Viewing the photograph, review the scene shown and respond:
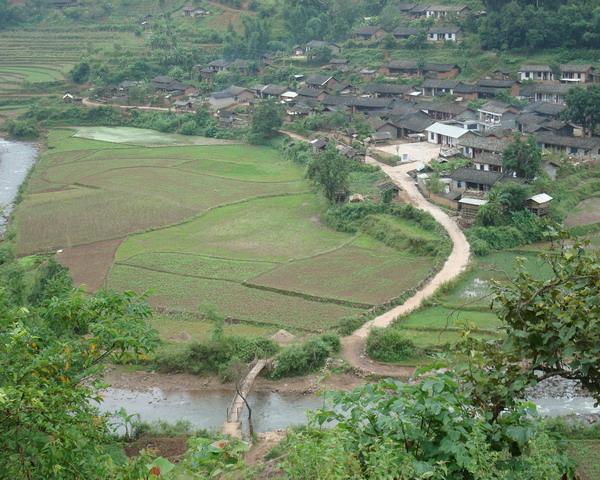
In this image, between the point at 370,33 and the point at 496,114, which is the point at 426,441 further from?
the point at 370,33

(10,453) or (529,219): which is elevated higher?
(10,453)

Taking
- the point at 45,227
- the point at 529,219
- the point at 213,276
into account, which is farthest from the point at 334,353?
the point at 45,227

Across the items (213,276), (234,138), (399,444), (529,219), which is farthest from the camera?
(234,138)

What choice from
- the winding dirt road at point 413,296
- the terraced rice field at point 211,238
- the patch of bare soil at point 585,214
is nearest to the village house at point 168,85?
the terraced rice field at point 211,238

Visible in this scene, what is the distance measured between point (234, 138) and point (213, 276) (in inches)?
1010

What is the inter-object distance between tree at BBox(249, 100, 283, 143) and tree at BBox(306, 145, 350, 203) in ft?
48.0

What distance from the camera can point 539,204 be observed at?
103ft

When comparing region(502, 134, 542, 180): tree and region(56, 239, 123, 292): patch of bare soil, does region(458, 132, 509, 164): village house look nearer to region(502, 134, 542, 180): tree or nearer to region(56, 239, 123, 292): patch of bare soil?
region(502, 134, 542, 180): tree

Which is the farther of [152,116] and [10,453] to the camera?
[152,116]

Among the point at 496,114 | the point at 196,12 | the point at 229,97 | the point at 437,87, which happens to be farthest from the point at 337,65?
the point at 196,12

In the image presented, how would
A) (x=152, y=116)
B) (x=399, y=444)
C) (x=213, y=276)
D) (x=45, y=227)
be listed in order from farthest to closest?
(x=152, y=116) < (x=45, y=227) < (x=213, y=276) < (x=399, y=444)

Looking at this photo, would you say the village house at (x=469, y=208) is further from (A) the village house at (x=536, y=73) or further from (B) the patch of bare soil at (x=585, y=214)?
(A) the village house at (x=536, y=73)

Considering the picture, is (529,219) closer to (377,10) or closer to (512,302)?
(512,302)

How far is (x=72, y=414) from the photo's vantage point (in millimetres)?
7930
